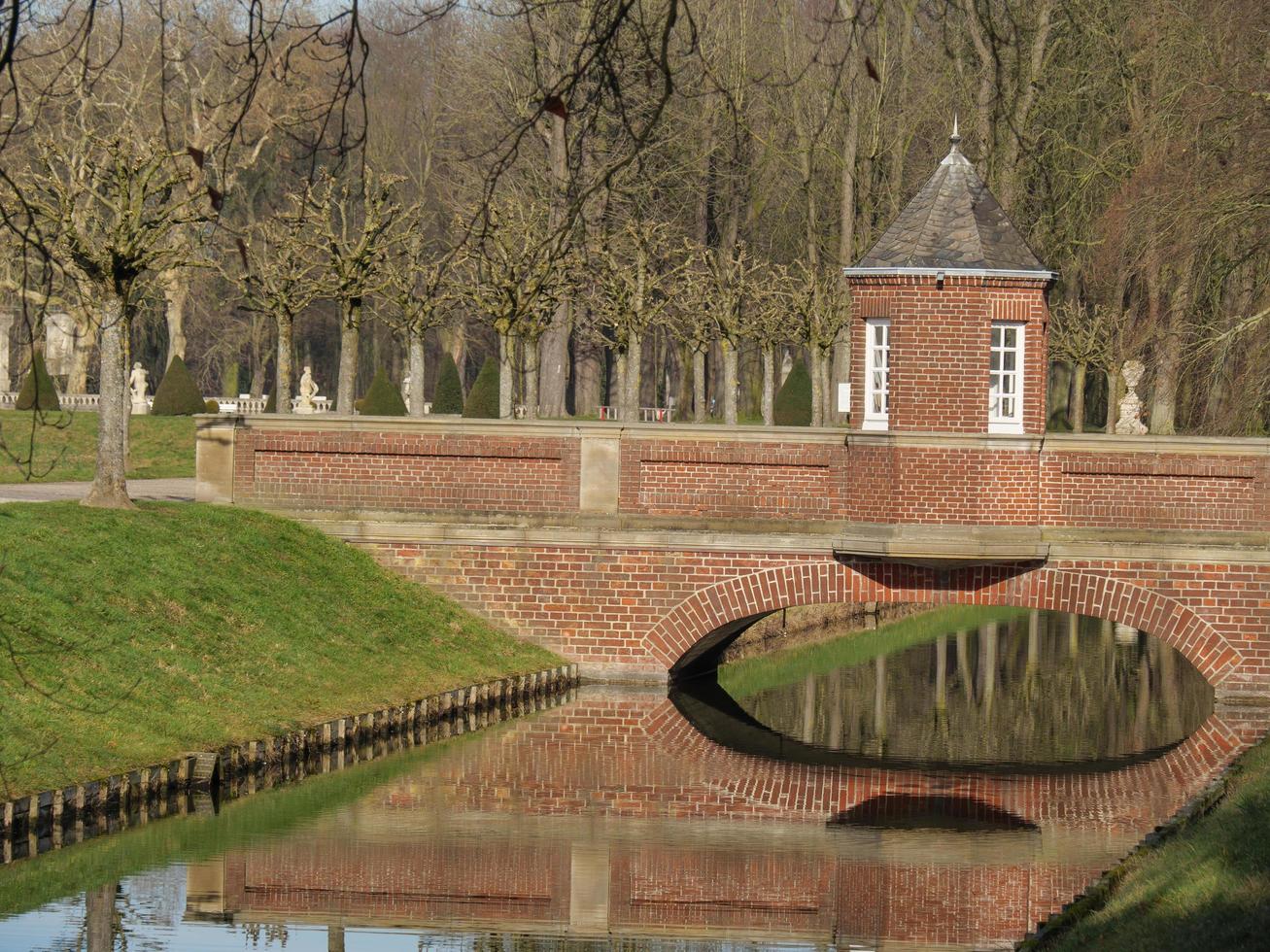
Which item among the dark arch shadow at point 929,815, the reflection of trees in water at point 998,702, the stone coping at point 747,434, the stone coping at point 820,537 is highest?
the stone coping at point 747,434

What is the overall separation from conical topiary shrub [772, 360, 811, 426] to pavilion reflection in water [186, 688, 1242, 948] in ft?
87.9

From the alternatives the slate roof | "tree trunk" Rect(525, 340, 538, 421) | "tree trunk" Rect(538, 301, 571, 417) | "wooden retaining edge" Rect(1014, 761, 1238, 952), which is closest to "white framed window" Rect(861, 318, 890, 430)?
the slate roof

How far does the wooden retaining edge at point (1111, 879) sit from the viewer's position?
12.2m

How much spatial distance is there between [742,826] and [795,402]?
103ft

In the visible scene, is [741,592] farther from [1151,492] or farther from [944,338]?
[1151,492]

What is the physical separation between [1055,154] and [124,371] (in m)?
23.4

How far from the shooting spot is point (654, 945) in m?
12.9

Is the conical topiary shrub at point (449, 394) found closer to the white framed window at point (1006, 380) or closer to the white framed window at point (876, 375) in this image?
the white framed window at point (876, 375)

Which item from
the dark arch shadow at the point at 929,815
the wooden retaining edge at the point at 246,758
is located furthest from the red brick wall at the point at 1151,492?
the wooden retaining edge at the point at 246,758

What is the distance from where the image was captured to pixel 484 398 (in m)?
44.5

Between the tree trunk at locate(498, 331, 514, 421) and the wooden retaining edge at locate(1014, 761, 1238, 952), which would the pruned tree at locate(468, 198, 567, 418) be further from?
the wooden retaining edge at locate(1014, 761, 1238, 952)

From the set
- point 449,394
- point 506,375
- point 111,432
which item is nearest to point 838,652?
point 506,375

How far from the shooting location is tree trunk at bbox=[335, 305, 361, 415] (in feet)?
94.8

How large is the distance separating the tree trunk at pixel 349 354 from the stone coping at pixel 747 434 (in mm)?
5090
